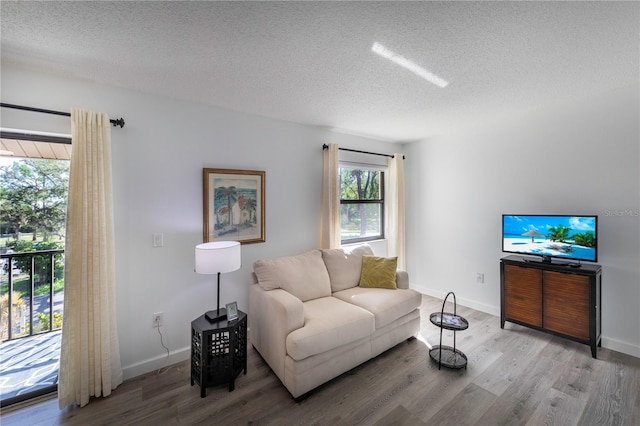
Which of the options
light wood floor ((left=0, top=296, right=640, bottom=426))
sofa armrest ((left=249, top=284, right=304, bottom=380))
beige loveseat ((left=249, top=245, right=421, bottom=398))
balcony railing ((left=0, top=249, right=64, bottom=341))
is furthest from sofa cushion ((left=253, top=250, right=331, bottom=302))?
balcony railing ((left=0, top=249, right=64, bottom=341))

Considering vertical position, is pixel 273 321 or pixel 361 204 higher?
pixel 361 204

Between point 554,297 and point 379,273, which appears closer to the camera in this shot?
point 554,297

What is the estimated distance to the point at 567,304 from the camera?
2.50 m

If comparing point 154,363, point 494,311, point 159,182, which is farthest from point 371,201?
point 154,363

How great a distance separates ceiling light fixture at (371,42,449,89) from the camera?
1.73 meters

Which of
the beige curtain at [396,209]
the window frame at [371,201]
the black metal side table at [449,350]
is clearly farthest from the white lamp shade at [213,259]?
the beige curtain at [396,209]

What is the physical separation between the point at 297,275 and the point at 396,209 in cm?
217

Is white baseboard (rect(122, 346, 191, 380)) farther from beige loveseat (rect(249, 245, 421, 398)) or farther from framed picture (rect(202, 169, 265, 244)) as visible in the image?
framed picture (rect(202, 169, 265, 244))

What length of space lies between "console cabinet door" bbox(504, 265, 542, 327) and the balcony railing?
14.5 feet

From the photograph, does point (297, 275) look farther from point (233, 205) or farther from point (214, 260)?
point (233, 205)

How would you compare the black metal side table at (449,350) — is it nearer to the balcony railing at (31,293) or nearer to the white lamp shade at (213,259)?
the white lamp shade at (213,259)

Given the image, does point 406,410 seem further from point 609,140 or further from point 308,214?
point 609,140

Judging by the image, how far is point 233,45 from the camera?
1.65 metres

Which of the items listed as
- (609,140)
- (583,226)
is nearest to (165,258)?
(583,226)
